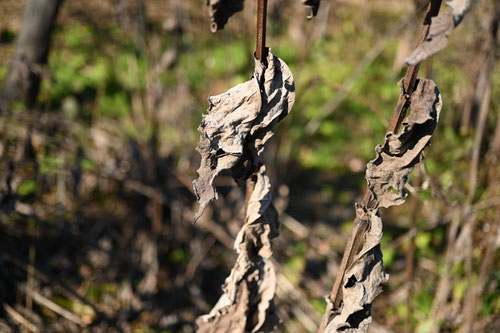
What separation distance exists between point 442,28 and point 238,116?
0.36m

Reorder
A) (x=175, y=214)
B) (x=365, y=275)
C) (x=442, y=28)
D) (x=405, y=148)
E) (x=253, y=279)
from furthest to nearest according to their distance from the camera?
(x=175, y=214)
(x=253, y=279)
(x=365, y=275)
(x=405, y=148)
(x=442, y=28)

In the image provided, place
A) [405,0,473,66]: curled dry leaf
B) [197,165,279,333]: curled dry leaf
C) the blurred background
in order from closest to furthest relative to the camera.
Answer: [405,0,473,66]: curled dry leaf → [197,165,279,333]: curled dry leaf → the blurred background

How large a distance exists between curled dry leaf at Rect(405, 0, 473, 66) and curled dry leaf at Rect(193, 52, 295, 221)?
24cm

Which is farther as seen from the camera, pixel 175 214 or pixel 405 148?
pixel 175 214

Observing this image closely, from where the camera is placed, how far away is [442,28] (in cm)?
66

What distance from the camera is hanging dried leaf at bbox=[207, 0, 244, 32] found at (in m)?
0.84

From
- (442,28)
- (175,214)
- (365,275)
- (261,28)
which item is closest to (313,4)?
(261,28)

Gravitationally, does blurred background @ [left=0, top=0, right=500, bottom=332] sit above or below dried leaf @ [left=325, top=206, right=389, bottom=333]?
above

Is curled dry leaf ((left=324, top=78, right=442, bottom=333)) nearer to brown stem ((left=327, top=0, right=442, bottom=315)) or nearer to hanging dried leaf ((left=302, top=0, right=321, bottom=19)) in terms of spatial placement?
brown stem ((left=327, top=0, right=442, bottom=315))

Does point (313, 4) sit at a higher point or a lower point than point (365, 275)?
higher

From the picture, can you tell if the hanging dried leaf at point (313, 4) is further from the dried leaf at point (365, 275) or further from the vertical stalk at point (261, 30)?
the dried leaf at point (365, 275)

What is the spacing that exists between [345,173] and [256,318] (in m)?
2.51

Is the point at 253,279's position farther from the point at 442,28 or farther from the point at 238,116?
the point at 442,28

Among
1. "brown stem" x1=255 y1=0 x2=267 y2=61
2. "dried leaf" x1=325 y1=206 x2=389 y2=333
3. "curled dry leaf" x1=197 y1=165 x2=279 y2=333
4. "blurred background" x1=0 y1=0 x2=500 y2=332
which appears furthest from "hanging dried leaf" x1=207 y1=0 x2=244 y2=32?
"blurred background" x1=0 y1=0 x2=500 y2=332
